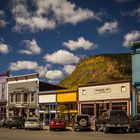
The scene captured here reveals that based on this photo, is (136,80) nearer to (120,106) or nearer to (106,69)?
(120,106)

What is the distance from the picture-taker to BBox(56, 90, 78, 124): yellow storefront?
A: 61.7 metres

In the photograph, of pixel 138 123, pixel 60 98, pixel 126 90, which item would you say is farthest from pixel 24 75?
pixel 138 123

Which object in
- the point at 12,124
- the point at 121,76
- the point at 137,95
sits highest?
the point at 121,76

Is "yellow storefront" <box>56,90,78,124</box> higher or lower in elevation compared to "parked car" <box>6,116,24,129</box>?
higher

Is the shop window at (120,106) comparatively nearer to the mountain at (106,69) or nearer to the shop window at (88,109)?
the shop window at (88,109)

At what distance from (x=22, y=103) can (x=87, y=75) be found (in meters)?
124

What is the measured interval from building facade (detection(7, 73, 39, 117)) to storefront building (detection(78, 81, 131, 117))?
12170 mm

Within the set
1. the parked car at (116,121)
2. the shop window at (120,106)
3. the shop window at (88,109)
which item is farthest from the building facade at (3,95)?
the parked car at (116,121)

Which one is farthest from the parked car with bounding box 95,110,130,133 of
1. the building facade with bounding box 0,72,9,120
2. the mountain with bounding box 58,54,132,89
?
the mountain with bounding box 58,54,132,89

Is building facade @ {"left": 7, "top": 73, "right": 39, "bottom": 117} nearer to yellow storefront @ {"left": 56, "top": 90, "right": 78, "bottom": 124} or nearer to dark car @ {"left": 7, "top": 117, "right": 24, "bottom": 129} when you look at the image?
yellow storefront @ {"left": 56, "top": 90, "right": 78, "bottom": 124}

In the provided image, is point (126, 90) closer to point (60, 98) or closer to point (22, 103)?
point (60, 98)

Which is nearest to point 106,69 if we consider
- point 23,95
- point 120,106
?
point 23,95

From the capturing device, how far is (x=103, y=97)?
5684 centimetres

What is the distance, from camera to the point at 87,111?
59.3 metres
